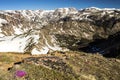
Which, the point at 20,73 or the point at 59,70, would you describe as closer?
the point at 20,73

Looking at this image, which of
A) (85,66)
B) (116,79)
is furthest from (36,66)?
(116,79)

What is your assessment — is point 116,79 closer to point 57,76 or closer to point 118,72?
point 118,72

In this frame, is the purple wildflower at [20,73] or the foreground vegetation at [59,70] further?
the foreground vegetation at [59,70]

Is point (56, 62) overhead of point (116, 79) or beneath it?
overhead

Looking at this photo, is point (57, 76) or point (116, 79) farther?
point (116, 79)

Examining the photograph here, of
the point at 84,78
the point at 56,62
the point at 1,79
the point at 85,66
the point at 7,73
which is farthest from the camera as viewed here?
the point at 85,66

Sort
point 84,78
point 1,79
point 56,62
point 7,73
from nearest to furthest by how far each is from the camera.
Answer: point 1,79, point 7,73, point 84,78, point 56,62

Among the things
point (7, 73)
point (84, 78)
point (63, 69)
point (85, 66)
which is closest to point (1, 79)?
point (7, 73)

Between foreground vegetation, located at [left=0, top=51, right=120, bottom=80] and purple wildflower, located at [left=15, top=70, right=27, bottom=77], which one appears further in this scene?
foreground vegetation, located at [left=0, top=51, right=120, bottom=80]

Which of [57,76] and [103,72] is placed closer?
[57,76]

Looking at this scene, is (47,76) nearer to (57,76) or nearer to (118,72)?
(57,76)
